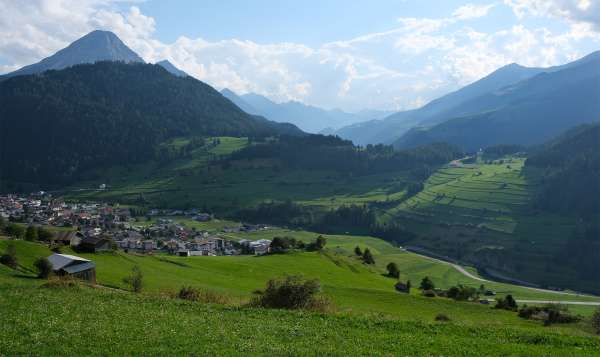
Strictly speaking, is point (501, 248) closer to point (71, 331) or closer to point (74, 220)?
point (74, 220)

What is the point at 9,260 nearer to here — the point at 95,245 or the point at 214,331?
the point at 95,245

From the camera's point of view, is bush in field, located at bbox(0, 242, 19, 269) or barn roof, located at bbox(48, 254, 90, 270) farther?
barn roof, located at bbox(48, 254, 90, 270)

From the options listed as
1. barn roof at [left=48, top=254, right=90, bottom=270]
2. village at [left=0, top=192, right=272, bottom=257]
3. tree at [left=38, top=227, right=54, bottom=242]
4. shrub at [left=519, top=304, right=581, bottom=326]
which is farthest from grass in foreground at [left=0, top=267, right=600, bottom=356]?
village at [left=0, top=192, right=272, bottom=257]

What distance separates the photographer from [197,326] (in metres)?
22.5

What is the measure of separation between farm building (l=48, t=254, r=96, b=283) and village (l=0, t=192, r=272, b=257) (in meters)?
49.7

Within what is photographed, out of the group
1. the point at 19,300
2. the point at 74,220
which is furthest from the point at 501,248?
the point at 19,300

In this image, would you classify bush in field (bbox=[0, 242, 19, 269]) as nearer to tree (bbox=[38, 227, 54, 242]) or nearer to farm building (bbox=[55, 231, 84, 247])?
farm building (bbox=[55, 231, 84, 247])

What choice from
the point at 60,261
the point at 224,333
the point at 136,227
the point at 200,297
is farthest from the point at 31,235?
the point at 136,227

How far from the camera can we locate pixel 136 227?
164 m

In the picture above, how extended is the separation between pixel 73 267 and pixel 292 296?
23.5 meters

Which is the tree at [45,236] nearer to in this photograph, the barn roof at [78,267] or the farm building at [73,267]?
the farm building at [73,267]

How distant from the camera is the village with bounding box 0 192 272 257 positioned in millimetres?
120312

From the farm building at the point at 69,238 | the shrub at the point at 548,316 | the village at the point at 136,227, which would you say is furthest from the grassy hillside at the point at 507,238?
the farm building at the point at 69,238

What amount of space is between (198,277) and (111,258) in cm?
1075
